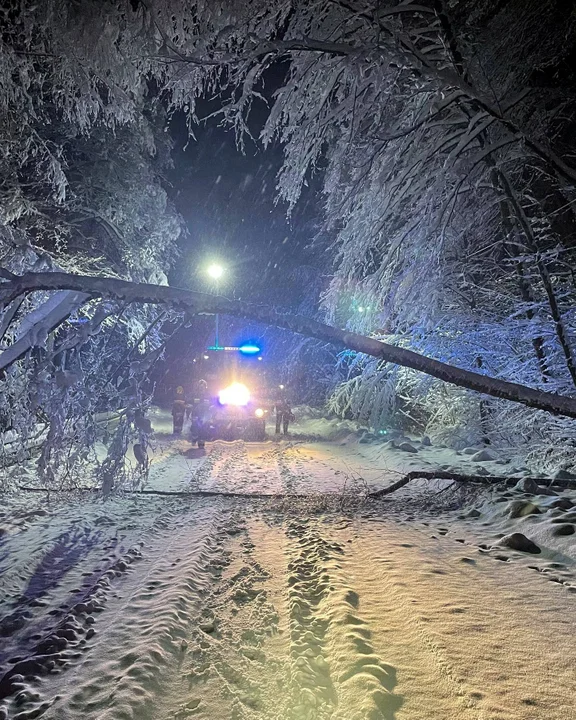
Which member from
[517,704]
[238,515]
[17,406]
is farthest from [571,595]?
[17,406]

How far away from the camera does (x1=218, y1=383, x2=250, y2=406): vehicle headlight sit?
50.9 feet

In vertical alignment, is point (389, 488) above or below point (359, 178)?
below

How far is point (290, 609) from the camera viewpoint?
347 centimetres

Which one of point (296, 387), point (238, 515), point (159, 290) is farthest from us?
point (296, 387)

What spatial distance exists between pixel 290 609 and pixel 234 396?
489 inches

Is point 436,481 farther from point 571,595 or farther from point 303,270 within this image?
point 303,270

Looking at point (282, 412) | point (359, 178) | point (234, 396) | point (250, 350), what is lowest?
point (282, 412)

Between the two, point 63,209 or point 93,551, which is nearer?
point 93,551

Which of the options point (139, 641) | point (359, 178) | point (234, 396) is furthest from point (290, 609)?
point (234, 396)

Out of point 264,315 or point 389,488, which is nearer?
point 264,315

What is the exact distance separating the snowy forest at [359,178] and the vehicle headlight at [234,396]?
8.59 m

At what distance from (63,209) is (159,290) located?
635 centimetres

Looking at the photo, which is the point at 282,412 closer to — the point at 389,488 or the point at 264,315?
the point at 389,488

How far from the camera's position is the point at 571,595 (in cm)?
354
